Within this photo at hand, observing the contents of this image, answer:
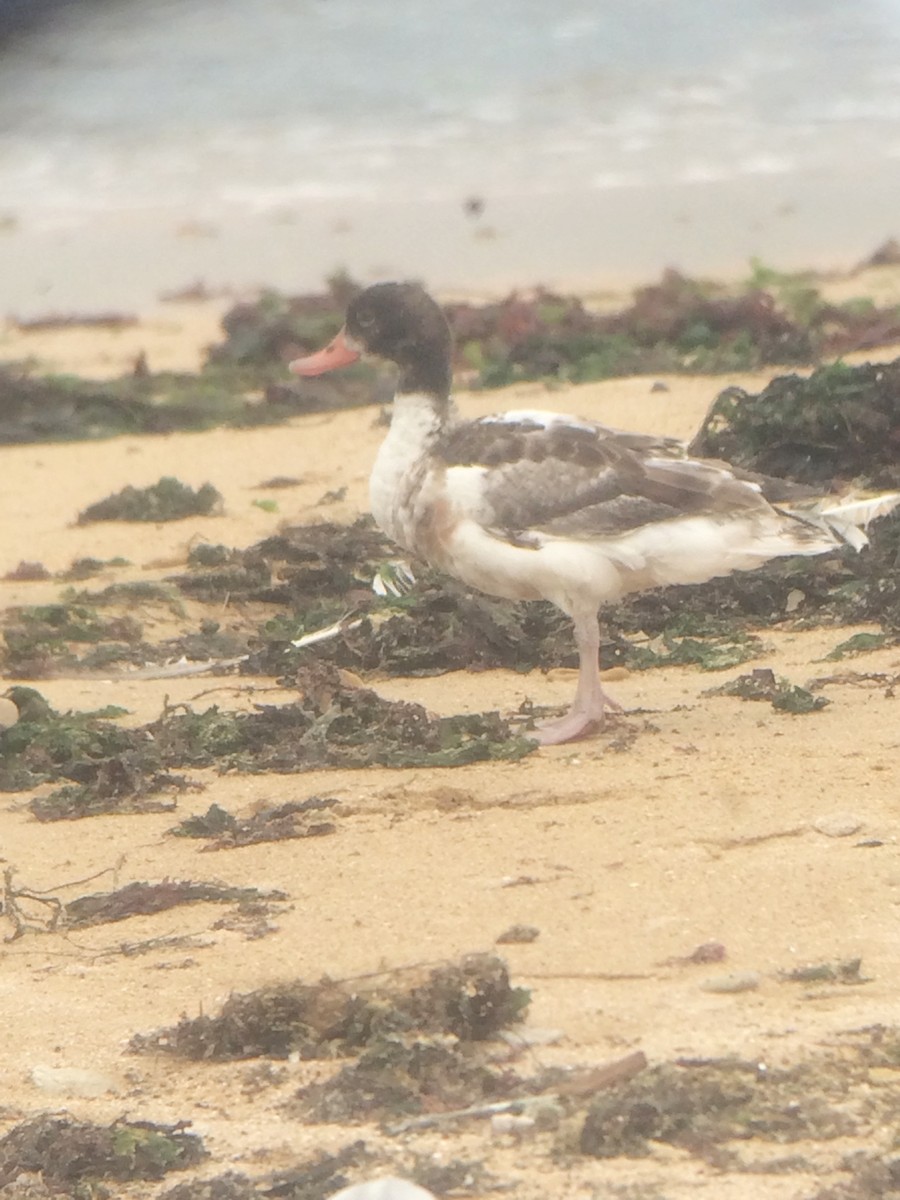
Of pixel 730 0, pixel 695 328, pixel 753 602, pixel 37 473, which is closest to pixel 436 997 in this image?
pixel 753 602

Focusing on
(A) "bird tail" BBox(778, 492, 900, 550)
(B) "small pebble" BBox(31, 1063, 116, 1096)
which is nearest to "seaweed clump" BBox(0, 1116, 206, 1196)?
(B) "small pebble" BBox(31, 1063, 116, 1096)

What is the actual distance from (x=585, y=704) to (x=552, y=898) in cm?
184

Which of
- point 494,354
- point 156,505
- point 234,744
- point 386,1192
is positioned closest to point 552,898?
point 386,1192

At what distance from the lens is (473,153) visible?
2523cm

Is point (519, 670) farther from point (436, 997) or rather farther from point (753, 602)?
point (436, 997)

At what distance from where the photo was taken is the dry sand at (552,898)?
423 centimetres

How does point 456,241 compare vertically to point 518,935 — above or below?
below

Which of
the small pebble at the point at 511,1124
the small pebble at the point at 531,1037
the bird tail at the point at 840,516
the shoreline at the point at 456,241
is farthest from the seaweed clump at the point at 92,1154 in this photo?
the shoreline at the point at 456,241

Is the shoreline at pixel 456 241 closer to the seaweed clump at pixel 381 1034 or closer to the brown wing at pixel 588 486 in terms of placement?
the brown wing at pixel 588 486

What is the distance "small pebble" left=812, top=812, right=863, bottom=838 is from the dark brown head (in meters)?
2.76

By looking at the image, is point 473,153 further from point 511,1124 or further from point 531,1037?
point 511,1124

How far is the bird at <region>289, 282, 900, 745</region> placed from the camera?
702cm

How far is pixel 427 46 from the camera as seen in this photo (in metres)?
26.6

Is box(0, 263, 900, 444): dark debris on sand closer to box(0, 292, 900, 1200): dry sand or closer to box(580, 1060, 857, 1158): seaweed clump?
box(0, 292, 900, 1200): dry sand
